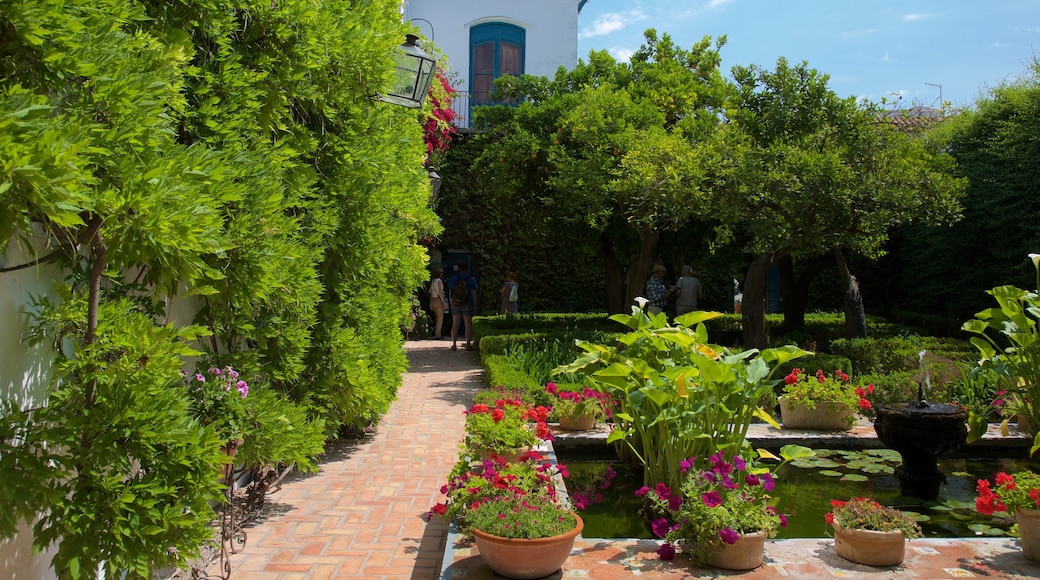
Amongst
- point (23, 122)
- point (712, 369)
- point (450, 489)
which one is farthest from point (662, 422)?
point (23, 122)

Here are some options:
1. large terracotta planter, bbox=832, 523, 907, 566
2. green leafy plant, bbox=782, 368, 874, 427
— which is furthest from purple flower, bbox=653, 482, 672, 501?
green leafy plant, bbox=782, 368, 874, 427

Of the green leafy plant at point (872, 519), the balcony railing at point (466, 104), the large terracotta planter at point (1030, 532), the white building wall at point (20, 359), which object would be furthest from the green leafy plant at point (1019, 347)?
the balcony railing at point (466, 104)

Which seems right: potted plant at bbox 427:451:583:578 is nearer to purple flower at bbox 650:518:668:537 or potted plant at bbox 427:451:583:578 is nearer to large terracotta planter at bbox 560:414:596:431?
purple flower at bbox 650:518:668:537

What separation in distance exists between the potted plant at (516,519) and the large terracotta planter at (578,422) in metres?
2.55

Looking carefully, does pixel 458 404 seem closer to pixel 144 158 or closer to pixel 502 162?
pixel 502 162

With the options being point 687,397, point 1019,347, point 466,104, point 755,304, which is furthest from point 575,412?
point 466,104

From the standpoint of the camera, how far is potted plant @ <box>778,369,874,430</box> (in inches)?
267

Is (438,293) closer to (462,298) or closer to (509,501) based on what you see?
(462,298)

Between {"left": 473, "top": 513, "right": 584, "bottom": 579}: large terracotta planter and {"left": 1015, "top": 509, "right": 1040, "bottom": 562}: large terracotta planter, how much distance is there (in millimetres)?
2402

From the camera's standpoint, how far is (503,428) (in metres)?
4.84

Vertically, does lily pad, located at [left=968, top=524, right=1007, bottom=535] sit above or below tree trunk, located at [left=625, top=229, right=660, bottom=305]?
below

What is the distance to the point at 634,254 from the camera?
493 inches

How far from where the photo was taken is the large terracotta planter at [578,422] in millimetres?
6602

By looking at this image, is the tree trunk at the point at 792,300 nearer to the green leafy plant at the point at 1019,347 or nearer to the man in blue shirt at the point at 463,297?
the man in blue shirt at the point at 463,297
